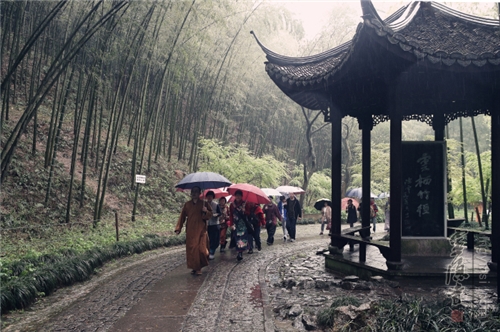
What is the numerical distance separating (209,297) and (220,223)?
3.57 metres

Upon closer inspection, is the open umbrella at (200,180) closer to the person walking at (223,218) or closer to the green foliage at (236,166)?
the person walking at (223,218)

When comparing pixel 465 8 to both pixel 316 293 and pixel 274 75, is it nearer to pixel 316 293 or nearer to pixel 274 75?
pixel 274 75

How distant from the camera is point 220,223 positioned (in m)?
8.62

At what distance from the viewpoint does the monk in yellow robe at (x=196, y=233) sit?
646 centimetres

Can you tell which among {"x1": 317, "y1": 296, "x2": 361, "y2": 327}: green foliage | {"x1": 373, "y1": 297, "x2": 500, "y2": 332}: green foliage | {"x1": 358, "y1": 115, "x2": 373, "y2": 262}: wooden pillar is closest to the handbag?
{"x1": 358, "y1": 115, "x2": 373, "y2": 262}: wooden pillar

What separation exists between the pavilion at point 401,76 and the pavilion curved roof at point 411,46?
0.01 m

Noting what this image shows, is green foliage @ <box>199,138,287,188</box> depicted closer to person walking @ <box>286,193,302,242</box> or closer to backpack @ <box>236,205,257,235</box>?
person walking @ <box>286,193,302,242</box>

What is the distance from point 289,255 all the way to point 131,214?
6.55 meters

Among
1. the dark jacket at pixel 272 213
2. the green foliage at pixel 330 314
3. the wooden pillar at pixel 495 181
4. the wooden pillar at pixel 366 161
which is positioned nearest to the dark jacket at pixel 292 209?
the dark jacket at pixel 272 213

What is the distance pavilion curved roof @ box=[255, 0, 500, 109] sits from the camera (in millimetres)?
4832

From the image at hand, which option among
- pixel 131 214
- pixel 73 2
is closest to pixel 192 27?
pixel 73 2

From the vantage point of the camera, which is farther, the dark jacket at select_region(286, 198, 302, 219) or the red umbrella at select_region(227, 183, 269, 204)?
the dark jacket at select_region(286, 198, 302, 219)

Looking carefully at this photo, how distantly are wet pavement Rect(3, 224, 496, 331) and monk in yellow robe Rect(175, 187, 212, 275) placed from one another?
0.74ft

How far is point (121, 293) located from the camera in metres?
5.40
